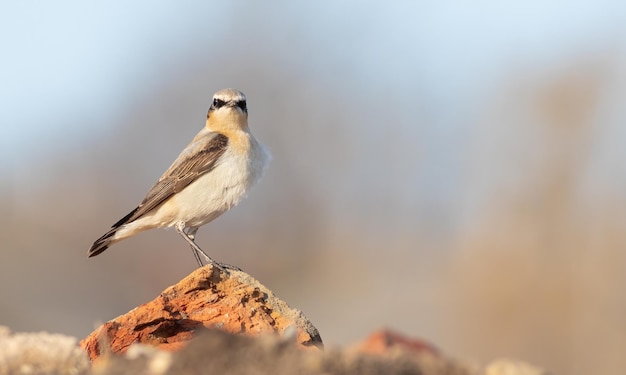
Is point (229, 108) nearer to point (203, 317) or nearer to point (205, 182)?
point (205, 182)

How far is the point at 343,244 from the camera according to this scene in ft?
91.8

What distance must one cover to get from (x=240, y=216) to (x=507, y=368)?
25109mm

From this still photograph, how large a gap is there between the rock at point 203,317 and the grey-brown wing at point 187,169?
2.98 metres

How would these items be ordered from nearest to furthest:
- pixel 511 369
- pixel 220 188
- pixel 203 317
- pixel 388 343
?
pixel 511 369 < pixel 388 343 < pixel 203 317 < pixel 220 188

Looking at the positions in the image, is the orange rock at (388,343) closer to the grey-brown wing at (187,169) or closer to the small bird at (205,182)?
the small bird at (205,182)

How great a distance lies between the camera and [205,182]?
10.4 meters

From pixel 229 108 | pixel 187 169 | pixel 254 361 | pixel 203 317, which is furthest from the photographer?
pixel 229 108


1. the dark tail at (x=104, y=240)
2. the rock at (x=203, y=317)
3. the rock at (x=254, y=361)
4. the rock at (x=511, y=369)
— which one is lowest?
the rock at (x=254, y=361)

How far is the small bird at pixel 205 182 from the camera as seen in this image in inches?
406

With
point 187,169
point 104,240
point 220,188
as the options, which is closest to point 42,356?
point 220,188

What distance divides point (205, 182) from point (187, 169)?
37cm

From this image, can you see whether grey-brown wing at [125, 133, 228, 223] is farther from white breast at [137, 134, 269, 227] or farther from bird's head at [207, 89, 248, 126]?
bird's head at [207, 89, 248, 126]

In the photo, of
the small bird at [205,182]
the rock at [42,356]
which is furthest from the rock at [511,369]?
the small bird at [205,182]

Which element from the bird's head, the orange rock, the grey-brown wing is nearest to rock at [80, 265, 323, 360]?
the orange rock
